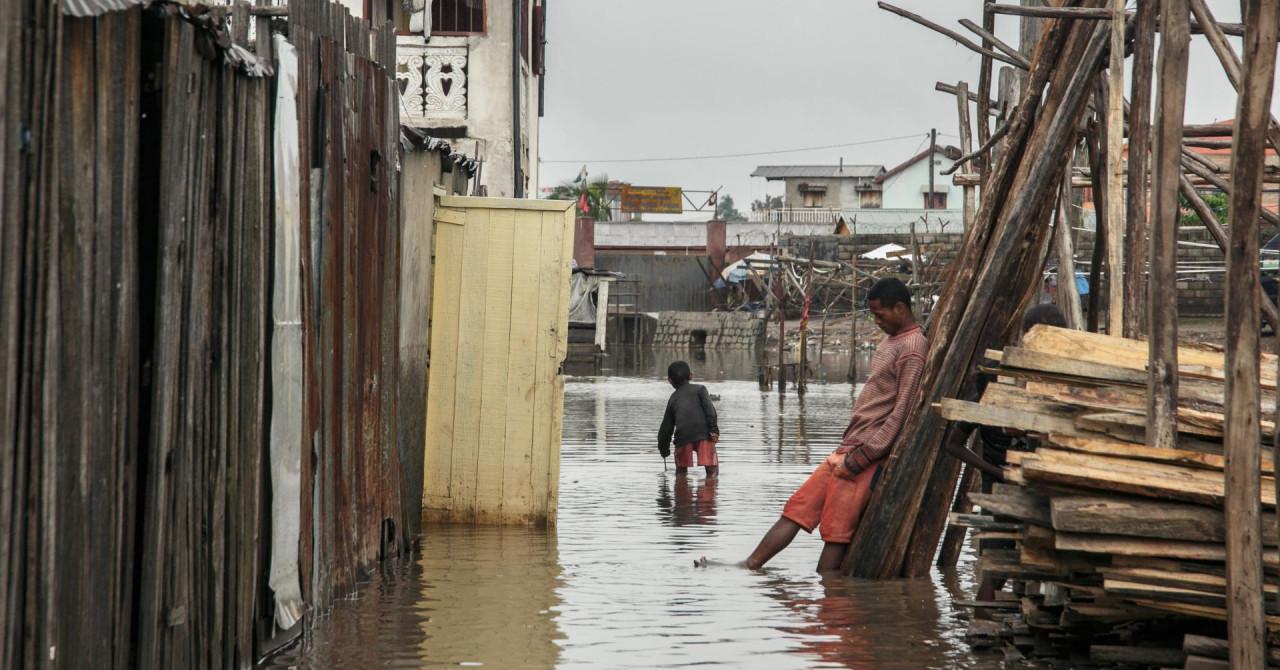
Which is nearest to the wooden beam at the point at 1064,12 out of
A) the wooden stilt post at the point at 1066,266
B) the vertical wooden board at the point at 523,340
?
the wooden stilt post at the point at 1066,266

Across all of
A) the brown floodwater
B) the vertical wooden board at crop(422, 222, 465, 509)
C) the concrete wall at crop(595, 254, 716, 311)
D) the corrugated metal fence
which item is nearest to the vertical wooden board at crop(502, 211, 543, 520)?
the vertical wooden board at crop(422, 222, 465, 509)

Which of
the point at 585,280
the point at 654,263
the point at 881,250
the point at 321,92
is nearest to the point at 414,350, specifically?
the point at 321,92

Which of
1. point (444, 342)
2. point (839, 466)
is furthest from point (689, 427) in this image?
point (839, 466)

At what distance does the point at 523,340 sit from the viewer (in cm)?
1016

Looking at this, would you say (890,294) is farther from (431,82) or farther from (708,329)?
(708,329)

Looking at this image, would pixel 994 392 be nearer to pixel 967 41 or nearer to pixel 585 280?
pixel 967 41

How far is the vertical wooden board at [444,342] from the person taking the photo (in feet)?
33.2

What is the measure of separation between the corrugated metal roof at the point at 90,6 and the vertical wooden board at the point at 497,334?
245 inches

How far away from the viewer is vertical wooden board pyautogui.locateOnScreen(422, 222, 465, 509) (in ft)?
33.2

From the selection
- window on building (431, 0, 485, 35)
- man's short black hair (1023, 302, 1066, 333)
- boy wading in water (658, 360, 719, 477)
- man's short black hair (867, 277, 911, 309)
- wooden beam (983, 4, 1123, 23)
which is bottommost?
boy wading in water (658, 360, 719, 477)

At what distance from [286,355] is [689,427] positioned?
8.23 m

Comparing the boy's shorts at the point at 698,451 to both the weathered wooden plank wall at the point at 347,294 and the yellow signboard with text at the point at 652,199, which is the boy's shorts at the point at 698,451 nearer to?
the weathered wooden plank wall at the point at 347,294

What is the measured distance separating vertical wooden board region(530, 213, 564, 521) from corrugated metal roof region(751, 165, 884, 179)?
7508 cm

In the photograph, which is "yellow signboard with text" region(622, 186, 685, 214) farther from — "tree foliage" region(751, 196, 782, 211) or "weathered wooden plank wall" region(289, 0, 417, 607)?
"weathered wooden plank wall" region(289, 0, 417, 607)
